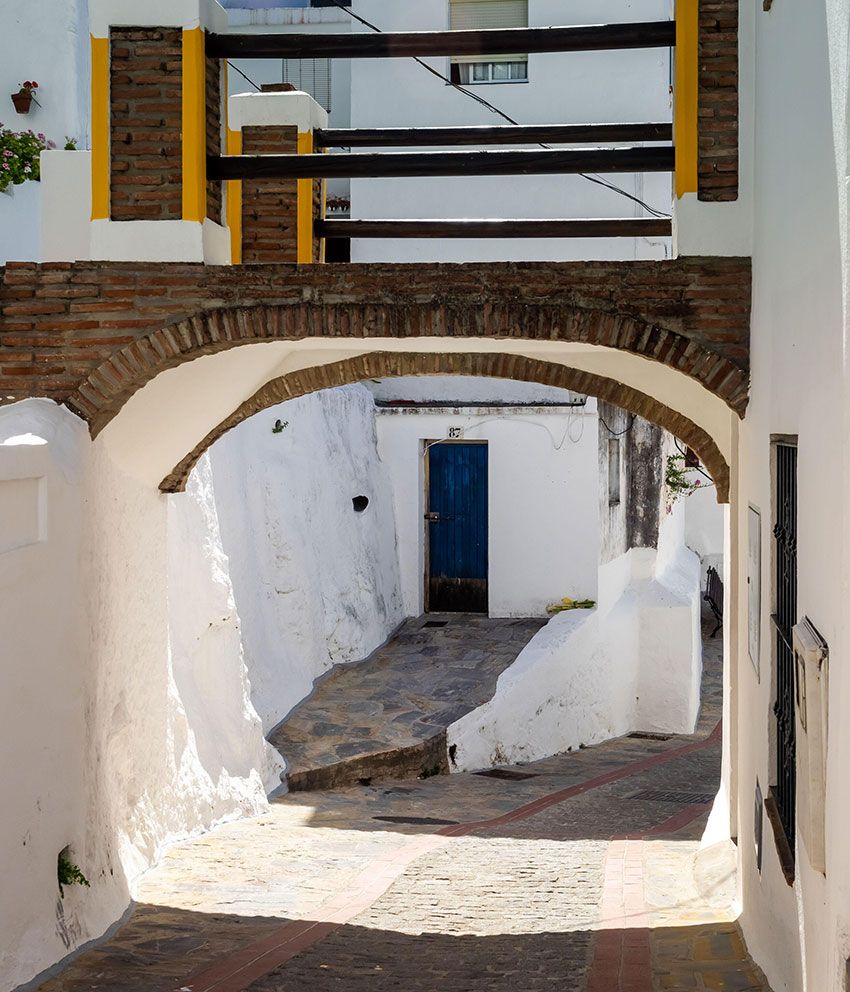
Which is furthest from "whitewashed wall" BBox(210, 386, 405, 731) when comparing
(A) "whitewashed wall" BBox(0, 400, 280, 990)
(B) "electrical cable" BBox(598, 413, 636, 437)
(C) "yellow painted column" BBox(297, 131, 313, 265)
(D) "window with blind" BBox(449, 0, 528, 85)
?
(D) "window with blind" BBox(449, 0, 528, 85)

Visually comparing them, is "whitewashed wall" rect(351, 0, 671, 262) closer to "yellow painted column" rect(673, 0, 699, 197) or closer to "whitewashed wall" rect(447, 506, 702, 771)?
"whitewashed wall" rect(447, 506, 702, 771)

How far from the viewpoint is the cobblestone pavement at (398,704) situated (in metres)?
11.1

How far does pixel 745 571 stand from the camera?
6.97 metres

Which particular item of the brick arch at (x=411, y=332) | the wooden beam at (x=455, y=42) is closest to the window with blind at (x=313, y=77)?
the wooden beam at (x=455, y=42)

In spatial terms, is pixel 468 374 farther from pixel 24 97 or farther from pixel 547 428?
pixel 24 97

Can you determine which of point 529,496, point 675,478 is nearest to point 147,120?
point 529,496

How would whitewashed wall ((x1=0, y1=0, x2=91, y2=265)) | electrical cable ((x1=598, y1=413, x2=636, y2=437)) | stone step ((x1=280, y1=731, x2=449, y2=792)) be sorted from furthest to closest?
1. electrical cable ((x1=598, y1=413, x2=636, y2=437))
2. whitewashed wall ((x1=0, y1=0, x2=91, y2=265))
3. stone step ((x1=280, y1=731, x2=449, y2=792))

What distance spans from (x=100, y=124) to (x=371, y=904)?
4643 mm

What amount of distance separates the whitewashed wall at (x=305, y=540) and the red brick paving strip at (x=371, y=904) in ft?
9.54

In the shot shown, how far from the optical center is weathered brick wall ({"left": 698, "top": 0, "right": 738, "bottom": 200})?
21.1 feet

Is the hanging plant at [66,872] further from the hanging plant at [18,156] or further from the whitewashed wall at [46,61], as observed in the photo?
the whitewashed wall at [46,61]

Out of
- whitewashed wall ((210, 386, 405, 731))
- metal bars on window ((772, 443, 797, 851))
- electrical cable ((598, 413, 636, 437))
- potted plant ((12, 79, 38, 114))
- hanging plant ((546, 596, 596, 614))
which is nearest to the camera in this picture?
metal bars on window ((772, 443, 797, 851))

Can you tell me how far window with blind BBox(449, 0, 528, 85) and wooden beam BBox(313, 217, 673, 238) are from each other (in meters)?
9.27

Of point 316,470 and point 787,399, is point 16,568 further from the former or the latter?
point 316,470
